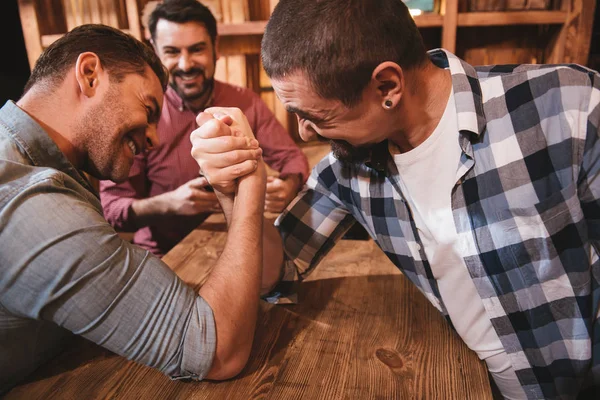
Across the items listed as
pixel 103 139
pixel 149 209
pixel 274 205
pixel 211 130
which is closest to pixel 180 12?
pixel 149 209

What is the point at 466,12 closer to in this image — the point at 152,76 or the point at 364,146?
the point at 364,146

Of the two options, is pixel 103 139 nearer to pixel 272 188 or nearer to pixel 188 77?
pixel 272 188

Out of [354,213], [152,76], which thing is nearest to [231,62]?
[152,76]

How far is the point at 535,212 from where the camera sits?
40.6 inches

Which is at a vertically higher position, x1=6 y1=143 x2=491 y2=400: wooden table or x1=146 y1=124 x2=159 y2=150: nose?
x1=146 y1=124 x2=159 y2=150: nose

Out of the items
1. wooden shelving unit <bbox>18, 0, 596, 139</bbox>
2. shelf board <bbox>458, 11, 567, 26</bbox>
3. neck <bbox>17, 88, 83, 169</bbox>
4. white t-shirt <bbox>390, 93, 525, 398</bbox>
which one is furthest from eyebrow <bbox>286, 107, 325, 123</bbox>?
shelf board <bbox>458, 11, 567, 26</bbox>

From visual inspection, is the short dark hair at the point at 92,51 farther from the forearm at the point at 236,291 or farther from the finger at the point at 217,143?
the forearm at the point at 236,291

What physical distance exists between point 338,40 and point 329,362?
692mm

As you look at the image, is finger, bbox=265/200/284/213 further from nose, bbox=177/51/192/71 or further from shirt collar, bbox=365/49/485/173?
shirt collar, bbox=365/49/485/173

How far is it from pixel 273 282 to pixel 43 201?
614 mm

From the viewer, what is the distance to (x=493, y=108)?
1.08 meters

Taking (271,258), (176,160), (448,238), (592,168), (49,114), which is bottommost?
(176,160)

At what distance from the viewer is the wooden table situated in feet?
2.96

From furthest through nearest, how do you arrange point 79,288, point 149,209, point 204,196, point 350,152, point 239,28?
point 239,28 < point 149,209 < point 204,196 < point 350,152 < point 79,288
